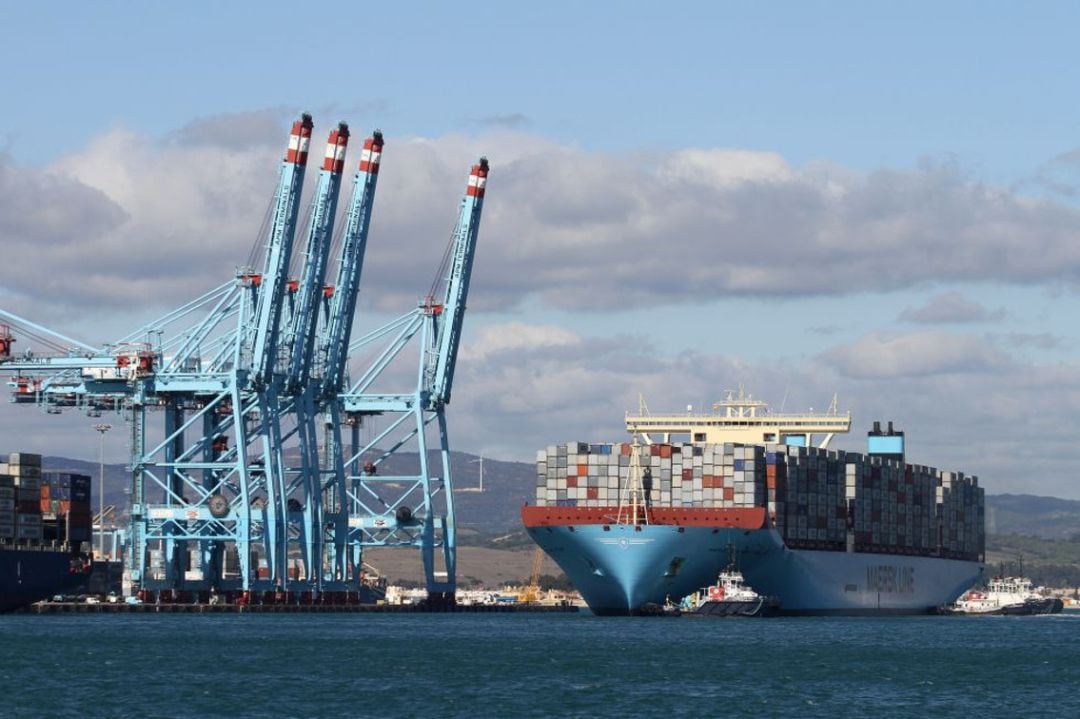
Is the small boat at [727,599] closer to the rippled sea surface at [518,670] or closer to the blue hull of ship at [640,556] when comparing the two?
the blue hull of ship at [640,556]

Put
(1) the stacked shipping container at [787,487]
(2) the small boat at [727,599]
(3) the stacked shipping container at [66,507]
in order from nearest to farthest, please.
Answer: (1) the stacked shipping container at [787,487] → (2) the small boat at [727,599] → (3) the stacked shipping container at [66,507]

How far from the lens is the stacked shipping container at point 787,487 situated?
438 ft

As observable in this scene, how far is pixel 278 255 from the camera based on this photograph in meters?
130

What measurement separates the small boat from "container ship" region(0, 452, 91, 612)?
117 feet

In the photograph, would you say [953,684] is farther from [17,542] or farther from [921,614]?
[921,614]

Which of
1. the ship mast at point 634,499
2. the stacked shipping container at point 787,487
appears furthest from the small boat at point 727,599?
the ship mast at point 634,499

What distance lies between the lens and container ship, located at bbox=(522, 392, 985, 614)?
131 meters

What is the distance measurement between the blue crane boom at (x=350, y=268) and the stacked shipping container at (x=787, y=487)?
15.0 meters

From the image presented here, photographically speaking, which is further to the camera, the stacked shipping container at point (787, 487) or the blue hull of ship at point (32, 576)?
the stacked shipping container at point (787, 487)

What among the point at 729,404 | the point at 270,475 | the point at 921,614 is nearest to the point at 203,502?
the point at 270,475

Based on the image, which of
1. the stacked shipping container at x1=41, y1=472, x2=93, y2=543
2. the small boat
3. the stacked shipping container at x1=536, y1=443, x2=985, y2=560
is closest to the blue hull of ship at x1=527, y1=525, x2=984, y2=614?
the small boat

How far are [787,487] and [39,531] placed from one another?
143 ft

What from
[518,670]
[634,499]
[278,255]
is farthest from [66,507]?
[518,670]

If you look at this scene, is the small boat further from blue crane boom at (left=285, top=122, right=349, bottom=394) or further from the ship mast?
blue crane boom at (left=285, top=122, right=349, bottom=394)
